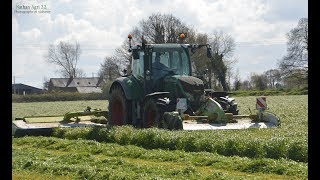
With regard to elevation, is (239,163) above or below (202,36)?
below

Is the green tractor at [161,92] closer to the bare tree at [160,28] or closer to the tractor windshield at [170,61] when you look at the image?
the tractor windshield at [170,61]

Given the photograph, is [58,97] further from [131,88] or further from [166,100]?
[166,100]

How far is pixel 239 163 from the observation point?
27.6 ft

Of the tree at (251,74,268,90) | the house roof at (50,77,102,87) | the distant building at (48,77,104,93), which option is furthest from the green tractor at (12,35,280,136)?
the house roof at (50,77,102,87)

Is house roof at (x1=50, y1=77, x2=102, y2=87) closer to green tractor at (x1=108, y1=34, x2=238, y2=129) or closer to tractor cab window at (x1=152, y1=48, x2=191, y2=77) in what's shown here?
green tractor at (x1=108, y1=34, x2=238, y2=129)

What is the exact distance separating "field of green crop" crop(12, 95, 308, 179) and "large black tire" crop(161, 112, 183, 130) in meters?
0.91

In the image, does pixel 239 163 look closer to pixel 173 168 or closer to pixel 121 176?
pixel 173 168

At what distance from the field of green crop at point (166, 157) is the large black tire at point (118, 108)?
79.1 inches

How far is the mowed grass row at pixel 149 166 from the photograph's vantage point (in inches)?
296

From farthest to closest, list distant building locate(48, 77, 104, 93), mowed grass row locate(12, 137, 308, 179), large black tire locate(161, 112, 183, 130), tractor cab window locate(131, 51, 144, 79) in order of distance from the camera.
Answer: distant building locate(48, 77, 104, 93)
tractor cab window locate(131, 51, 144, 79)
large black tire locate(161, 112, 183, 130)
mowed grass row locate(12, 137, 308, 179)

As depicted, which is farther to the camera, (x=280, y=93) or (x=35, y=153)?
(x=280, y=93)

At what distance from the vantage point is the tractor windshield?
15.4 metres

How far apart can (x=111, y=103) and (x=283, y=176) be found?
9736 mm
